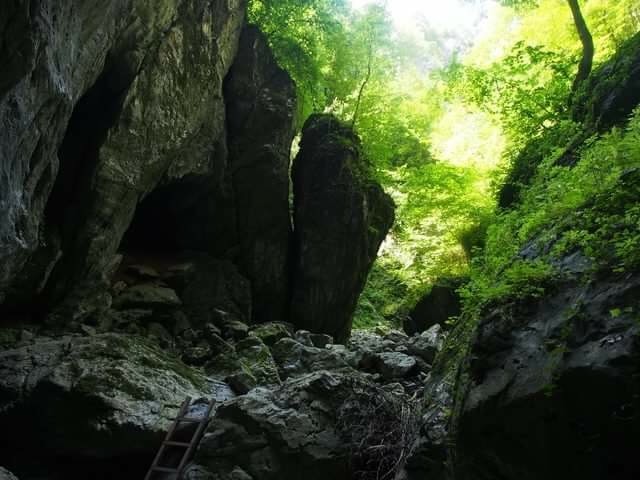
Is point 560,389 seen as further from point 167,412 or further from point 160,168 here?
point 160,168

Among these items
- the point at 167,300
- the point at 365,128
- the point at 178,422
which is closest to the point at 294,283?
the point at 167,300

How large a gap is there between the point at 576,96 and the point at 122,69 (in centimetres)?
906

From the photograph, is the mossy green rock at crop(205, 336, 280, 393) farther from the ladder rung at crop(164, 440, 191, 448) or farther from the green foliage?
the green foliage

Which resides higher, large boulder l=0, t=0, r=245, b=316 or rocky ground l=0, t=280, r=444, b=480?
large boulder l=0, t=0, r=245, b=316

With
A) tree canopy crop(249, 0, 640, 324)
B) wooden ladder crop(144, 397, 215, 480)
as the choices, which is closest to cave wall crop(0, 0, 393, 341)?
tree canopy crop(249, 0, 640, 324)

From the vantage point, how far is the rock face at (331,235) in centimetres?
1528

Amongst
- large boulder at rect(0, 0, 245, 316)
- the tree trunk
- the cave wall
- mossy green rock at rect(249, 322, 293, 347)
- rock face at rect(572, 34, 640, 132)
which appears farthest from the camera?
mossy green rock at rect(249, 322, 293, 347)

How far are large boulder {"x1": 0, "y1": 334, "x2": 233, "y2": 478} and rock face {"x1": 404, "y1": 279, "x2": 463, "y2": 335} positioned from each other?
13.6m

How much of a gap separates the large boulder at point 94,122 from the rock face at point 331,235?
10.8ft

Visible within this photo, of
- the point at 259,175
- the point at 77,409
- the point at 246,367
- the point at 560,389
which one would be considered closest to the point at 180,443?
the point at 77,409

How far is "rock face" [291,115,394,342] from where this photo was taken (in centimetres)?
1528

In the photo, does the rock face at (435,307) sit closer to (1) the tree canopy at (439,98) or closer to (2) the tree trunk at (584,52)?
(1) the tree canopy at (439,98)

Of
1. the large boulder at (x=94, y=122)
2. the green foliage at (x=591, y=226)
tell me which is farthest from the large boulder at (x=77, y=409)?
the green foliage at (x=591, y=226)

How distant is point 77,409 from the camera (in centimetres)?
709
